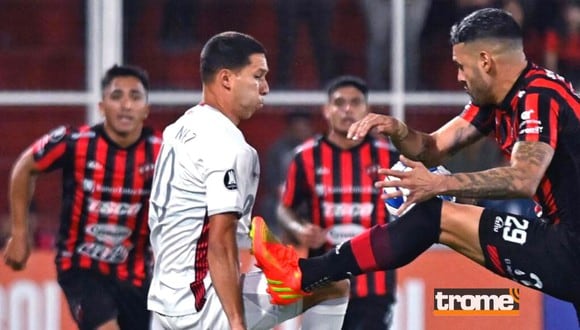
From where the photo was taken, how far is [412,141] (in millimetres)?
5836

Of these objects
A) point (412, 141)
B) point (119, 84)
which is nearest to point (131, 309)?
point (119, 84)

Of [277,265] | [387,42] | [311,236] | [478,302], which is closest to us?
[277,265]

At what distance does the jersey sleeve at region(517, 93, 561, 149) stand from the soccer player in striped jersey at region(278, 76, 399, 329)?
2259mm

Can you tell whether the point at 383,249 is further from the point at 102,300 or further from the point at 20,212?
the point at 20,212

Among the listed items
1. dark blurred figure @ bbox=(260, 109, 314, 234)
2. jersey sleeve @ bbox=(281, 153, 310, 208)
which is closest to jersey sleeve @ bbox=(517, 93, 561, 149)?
jersey sleeve @ bbox=(281, 153, 310, 208)

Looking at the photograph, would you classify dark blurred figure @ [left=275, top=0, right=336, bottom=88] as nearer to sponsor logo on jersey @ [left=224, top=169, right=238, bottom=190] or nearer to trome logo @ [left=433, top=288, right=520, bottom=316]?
trome logo @ [left=433, top=288, right=520, bottom=316]

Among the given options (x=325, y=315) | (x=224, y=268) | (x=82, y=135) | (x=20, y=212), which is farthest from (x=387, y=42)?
(x=224, y=268)

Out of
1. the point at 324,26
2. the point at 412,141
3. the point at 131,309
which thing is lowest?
the point at 131,309

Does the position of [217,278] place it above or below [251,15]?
below

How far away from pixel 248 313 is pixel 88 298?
5.22ft

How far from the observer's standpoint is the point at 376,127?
543 centimetres

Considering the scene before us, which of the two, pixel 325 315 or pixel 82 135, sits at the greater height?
Answer: pixel 82 135

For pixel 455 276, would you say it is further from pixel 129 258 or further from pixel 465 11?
pixel 465 11

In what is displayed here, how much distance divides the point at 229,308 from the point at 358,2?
4.95 metres
